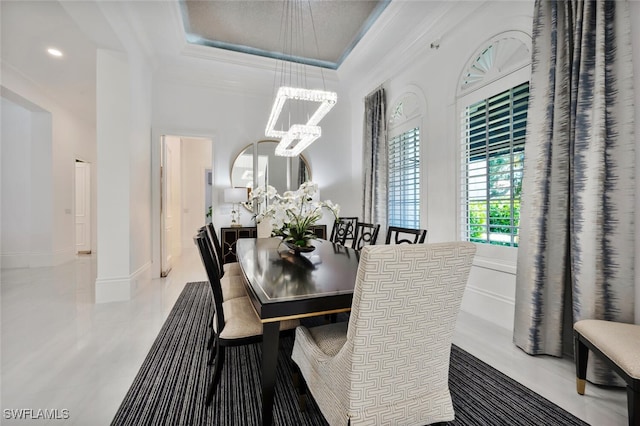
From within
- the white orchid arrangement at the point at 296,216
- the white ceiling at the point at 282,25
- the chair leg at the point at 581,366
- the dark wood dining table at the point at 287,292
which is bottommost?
the chair leg at the point at 581,366

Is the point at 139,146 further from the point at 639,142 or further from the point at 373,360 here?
the point at 639,142

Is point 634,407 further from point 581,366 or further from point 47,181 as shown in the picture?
point 47,181

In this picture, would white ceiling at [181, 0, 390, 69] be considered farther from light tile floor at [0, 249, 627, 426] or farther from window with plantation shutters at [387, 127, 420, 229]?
light tile floor at [0, 249, 627, 426]

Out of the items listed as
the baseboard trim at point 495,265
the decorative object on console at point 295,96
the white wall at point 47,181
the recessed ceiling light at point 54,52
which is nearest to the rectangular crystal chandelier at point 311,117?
the decorative object on console at point 295,96

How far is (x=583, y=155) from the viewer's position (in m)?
1.76

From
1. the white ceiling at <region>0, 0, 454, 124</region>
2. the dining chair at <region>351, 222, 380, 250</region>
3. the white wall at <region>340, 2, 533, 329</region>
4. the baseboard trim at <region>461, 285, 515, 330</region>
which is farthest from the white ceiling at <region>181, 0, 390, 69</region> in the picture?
the baseboard trim at <region>461, 285, 515, 330</region>

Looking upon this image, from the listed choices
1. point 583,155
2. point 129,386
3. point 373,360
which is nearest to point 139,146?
point 129,386

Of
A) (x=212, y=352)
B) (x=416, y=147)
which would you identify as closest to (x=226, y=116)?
(x=416, y=147)

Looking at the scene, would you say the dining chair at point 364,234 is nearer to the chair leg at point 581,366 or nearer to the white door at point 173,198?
the chair leg at point 581,366

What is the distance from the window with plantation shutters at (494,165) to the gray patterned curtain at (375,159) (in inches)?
52.9

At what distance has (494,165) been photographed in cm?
263

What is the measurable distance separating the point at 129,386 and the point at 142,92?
3.63m

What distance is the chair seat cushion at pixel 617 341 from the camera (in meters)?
1.21

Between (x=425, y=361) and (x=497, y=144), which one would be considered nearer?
(x=425, y=361)
